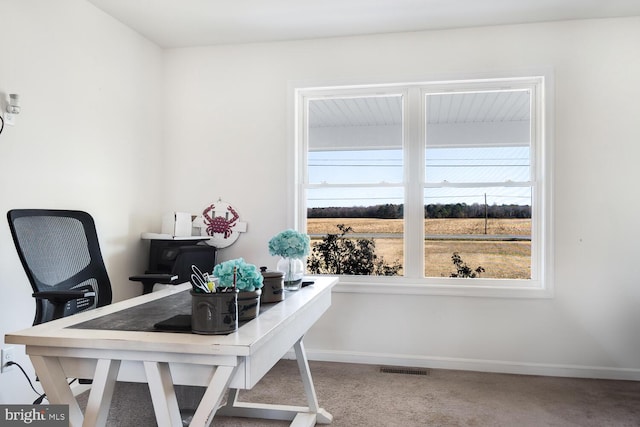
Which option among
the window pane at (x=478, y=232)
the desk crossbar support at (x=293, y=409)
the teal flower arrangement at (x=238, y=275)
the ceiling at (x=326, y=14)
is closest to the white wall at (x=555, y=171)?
the ceiling at (x=326, y=14)

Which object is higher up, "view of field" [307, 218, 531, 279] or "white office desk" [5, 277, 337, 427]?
"view of field" [307, 218, 531, 279]

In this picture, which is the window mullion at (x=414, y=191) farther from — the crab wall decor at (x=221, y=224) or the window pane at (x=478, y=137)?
the crab wall decor at (x=221, y=224)

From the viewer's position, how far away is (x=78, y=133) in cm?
302

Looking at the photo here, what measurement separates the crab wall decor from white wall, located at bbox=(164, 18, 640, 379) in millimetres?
70

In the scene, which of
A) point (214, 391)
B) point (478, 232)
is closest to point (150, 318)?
point (214, 391)

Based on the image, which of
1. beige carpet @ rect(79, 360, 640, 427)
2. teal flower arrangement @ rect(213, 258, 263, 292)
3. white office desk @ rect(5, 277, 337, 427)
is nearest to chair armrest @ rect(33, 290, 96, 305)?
white office desk @ rect(5, 277, 337, 427)

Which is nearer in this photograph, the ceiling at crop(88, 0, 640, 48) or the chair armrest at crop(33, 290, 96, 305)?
the chair armrest at crop(33, 290, 96, 305)

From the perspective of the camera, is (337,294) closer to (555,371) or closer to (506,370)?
(506,370)

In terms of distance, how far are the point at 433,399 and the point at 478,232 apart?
132cm

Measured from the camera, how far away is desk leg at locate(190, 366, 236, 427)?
141 centimetres

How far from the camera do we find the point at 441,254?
145 inches

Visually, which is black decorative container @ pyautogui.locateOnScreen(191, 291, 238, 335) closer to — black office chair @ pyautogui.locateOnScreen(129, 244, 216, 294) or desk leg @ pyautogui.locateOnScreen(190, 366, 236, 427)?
desk leg @ pyautogui.locateOnScreen(190, 366, 236, 427)

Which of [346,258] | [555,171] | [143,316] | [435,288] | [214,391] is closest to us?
[214,391]

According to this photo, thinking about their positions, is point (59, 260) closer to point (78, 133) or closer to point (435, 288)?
point (78, 133)
